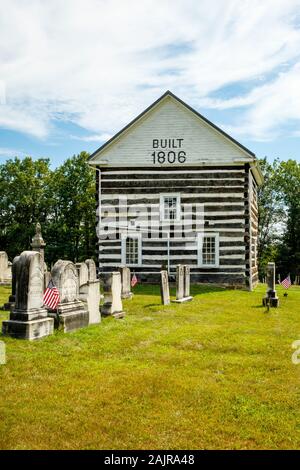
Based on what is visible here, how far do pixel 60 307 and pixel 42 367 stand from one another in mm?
2862

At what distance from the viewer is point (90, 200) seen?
44875 millimetres

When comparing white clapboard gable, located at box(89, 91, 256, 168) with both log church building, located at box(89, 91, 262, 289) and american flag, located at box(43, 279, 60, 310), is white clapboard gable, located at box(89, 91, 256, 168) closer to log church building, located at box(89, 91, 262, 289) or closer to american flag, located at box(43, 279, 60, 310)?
log church building, located at box(89, 91, 262, 289)

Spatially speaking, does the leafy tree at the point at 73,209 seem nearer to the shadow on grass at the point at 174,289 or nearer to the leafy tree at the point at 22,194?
the leafy tree at the point at 22,194

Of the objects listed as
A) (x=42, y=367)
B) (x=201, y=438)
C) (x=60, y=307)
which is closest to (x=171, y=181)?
(x=60, y=307)

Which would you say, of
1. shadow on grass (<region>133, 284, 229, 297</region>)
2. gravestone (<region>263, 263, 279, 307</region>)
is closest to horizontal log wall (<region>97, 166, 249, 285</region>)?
shadow on grass (<region>133, 284, 229, 297</region>)

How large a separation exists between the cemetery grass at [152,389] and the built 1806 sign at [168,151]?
1437 cm

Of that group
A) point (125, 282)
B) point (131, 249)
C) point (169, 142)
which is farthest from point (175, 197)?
point (125, 282)

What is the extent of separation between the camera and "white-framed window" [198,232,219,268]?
23.7 metres

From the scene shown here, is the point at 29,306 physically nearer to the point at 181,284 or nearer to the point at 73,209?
the point at 181,284

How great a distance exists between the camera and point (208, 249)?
78.4 ft
